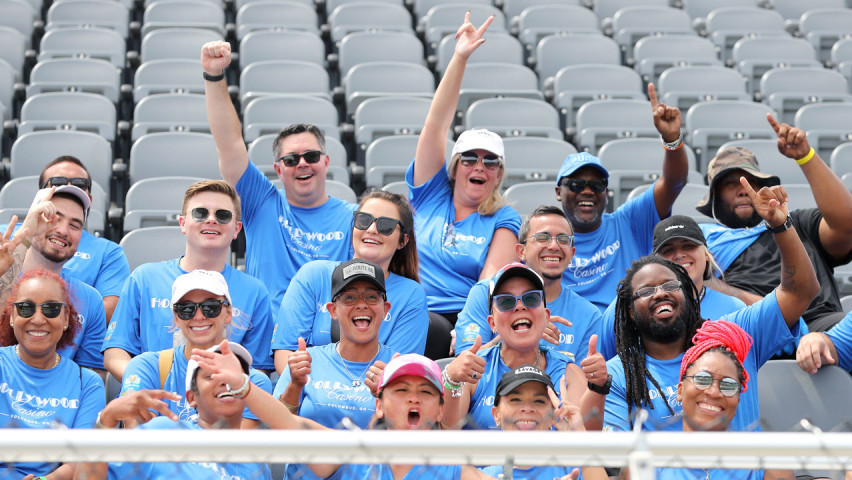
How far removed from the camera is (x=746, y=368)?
4090 millimetres

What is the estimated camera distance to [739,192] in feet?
17.5

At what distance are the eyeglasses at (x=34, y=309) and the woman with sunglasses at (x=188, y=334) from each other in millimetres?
A: 385

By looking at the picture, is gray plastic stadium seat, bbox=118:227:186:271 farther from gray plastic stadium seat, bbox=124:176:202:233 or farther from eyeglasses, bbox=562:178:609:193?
eyeglasses, bbox=562:178:609:193

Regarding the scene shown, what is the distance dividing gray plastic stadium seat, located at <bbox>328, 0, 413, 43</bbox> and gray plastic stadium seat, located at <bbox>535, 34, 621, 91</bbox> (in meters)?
1.21

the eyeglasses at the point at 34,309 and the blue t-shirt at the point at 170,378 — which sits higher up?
the eyeglasses at the point at 34,309

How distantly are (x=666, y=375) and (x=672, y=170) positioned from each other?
1.49 metres

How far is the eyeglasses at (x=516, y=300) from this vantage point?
4.09 metres

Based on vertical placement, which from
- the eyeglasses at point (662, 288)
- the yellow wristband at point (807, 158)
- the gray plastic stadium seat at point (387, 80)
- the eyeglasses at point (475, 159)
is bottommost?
the eyeglasses at point (662, 288)

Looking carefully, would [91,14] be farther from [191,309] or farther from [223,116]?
[191,309]

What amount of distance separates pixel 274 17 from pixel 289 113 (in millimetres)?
2060

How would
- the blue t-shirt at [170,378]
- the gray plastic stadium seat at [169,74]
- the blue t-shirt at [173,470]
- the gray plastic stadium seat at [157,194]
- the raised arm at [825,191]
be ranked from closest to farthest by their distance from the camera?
the blue t-shirt at [173,470] → the blue t-shirt at [170,378] → the raised arm at [825,191] → the gray plastic stadium seat at [157,194] → the gray plastic stadium seat at [169,74]

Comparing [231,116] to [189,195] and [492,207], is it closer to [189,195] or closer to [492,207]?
[189,195]

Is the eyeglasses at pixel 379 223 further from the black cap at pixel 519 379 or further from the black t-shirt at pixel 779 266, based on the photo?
the black t-shirt at pixel 779 266

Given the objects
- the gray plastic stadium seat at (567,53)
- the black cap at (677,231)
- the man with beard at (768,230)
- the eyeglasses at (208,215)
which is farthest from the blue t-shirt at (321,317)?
the gray plastic stadium seat at (567,53)
